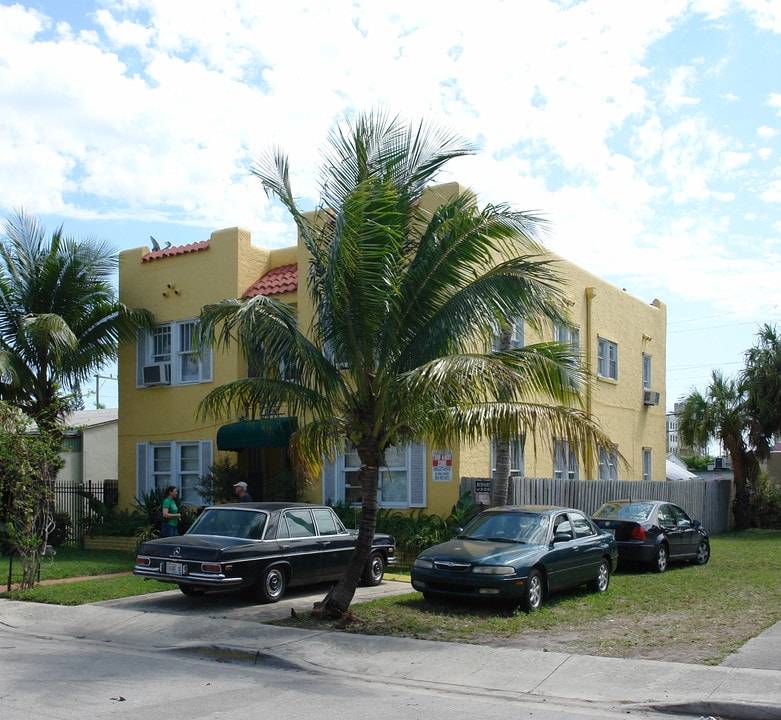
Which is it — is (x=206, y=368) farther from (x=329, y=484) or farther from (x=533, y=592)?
(x=533, y=592)

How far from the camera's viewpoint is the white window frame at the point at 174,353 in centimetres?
2156

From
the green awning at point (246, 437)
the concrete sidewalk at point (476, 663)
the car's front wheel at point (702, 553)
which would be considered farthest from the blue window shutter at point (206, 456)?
the car's front wheel at point (702, 553)

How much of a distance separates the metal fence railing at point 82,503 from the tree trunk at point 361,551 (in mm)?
12181

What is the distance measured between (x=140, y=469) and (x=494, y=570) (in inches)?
521

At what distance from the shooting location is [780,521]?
1155 inches

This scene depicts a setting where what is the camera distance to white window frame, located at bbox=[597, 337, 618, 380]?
79.5 ft

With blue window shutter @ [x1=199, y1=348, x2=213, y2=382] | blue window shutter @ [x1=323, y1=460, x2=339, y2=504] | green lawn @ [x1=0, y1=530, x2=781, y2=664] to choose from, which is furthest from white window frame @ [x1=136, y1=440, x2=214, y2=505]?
green lawn @ [x1=0, y1=530, x2=781, y2=664]

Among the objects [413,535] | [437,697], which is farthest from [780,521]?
[437,697]

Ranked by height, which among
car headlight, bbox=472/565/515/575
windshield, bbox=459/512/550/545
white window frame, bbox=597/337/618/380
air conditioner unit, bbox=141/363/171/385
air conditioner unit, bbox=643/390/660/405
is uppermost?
white window frame, bbox=597/337/618/380

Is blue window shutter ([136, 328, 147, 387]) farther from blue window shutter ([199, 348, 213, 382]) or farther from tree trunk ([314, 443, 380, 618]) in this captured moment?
tree trunk ([314, 443, 380, 618])

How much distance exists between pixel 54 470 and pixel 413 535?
21.1ft

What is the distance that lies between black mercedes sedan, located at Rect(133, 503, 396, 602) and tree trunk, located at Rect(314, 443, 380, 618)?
129 centimetres

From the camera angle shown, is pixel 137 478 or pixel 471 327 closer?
pixel 471 327

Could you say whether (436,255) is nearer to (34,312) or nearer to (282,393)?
(282,393)
